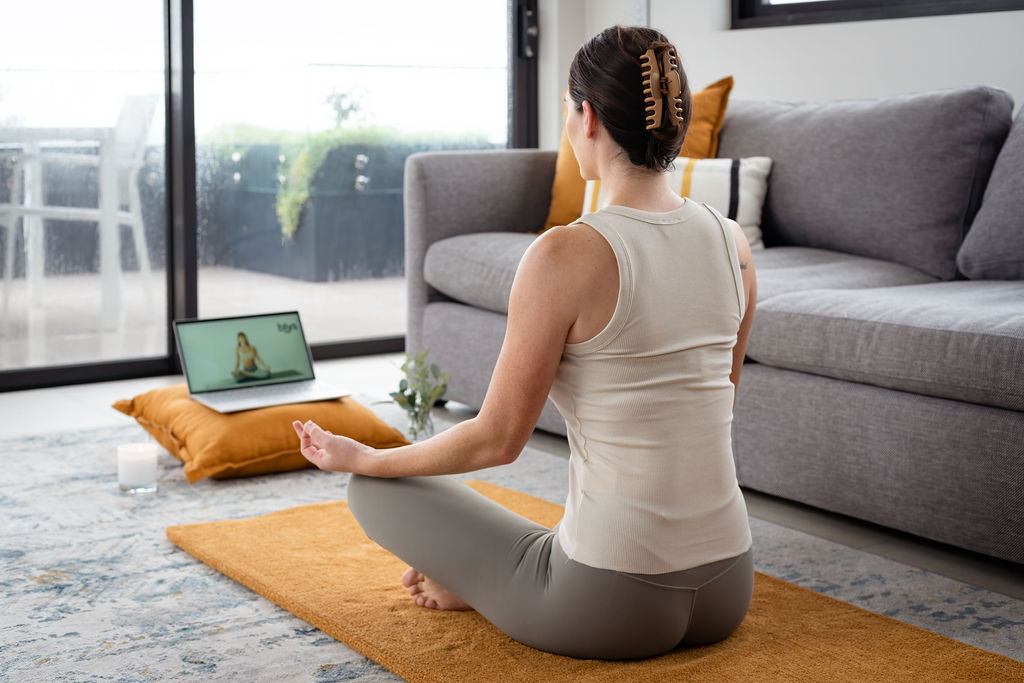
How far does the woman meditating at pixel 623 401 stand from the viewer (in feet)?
Answer: 4.80

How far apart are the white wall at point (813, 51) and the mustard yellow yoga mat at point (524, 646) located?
6.21ft

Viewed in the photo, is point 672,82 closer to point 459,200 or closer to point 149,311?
point 459,200

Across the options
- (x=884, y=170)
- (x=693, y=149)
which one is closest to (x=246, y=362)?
(x=693, y=149)

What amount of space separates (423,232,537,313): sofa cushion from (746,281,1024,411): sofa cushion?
2.66 ft

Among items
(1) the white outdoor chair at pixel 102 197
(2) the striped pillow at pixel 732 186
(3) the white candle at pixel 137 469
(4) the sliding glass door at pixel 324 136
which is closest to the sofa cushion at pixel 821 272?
(2) the striped pillow at pixel 732 186

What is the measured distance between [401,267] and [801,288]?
2.16m

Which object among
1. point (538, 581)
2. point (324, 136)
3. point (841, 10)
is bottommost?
point (538, 581)

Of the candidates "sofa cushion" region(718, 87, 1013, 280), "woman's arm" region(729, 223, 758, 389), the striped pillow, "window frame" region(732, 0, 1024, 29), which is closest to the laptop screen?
the striped pillow

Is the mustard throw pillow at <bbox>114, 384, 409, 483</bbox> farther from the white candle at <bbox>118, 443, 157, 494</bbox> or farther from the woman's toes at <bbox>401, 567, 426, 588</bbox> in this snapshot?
the woman's toes at <bbox>401, 567, 426, 588</bbox>

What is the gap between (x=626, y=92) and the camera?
4.80 ft

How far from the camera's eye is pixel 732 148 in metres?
3.47

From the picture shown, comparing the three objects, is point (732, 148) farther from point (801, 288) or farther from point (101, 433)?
point (101, 433)

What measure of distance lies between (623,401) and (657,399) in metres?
0.04

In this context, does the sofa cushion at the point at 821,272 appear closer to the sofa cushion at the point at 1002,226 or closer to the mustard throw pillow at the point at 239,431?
the sofa cushion at the point at 1002,226
